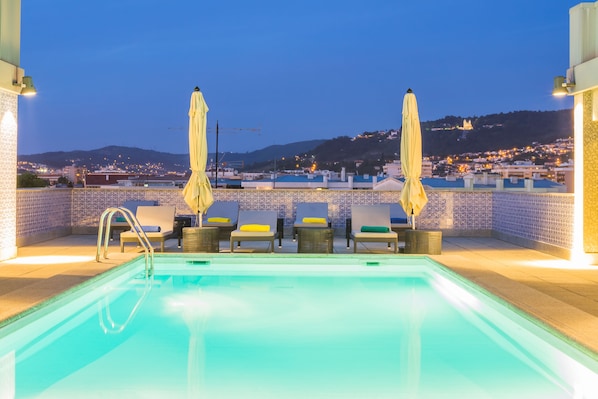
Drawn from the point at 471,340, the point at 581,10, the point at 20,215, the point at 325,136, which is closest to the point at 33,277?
the point at 20,215

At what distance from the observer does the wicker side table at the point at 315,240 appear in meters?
8.55

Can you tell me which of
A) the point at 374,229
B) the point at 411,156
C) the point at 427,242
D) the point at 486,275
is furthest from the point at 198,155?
the point at 486,275

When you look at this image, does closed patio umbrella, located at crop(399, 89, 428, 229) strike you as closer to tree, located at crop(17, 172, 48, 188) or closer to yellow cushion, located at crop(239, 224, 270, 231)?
yellow cushion, located at crop(239, 224, 270, 231)

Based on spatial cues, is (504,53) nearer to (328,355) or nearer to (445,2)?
(445,2)

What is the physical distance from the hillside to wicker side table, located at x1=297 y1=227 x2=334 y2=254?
17.5 m

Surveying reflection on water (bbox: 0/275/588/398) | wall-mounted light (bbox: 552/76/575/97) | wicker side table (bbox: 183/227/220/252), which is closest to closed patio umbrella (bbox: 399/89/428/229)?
wall-mounted light (bbox: 552/76/575/97)

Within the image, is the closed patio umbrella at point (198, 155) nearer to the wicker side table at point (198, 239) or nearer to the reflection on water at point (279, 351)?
the wicker side table at point (198, 239)

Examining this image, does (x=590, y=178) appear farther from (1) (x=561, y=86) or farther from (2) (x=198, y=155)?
(2) (x=198, y=155)

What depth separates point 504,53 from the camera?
5022 centimetres

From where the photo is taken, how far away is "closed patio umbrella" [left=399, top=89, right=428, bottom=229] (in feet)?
29.7

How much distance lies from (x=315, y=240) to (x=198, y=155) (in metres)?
2.25

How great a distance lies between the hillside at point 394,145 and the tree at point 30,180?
335cm

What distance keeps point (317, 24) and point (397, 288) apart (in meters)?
36.8

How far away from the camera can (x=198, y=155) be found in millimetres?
9047
